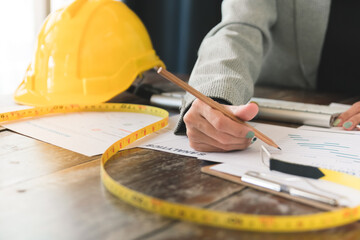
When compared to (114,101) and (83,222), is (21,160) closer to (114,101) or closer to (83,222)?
(83,222)

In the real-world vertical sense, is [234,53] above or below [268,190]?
above

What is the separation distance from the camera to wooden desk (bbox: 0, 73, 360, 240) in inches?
15.8

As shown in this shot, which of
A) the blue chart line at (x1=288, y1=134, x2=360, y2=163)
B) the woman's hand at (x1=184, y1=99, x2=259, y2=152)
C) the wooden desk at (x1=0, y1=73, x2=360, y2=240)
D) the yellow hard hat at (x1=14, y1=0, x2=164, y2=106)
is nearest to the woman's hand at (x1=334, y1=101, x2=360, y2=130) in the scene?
the blue chart line at (x1=288, y1=134, x2=360, y2=163)

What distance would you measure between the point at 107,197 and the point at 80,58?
629mm

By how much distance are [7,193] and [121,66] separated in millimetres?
653

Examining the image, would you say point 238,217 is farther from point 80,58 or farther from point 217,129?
point 80,58

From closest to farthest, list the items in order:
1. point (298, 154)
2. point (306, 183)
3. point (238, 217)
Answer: point (238, 217), point (306, 183), point (298, 154)

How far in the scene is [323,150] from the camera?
0.68 meters

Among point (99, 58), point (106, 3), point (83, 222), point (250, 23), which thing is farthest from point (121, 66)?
point (83, 222)

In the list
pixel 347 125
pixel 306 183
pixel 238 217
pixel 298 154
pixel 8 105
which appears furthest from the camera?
pixel 8 105

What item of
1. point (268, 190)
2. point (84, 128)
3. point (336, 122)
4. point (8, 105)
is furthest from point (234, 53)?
point (8, 105)

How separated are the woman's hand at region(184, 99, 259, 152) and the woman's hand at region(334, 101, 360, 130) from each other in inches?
10.9

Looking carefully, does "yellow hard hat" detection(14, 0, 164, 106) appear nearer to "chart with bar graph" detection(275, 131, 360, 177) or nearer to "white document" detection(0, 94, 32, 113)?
"white document" detection(0, 94, 32, 113)

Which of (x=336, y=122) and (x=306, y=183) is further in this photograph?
(x=336, y=122)
